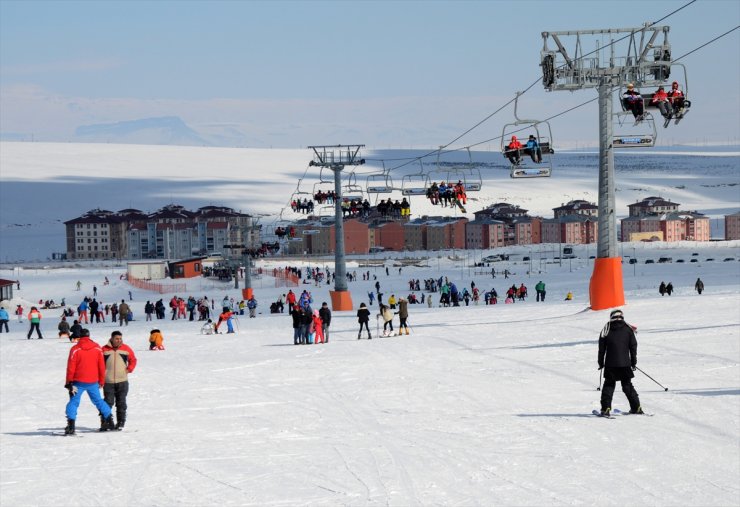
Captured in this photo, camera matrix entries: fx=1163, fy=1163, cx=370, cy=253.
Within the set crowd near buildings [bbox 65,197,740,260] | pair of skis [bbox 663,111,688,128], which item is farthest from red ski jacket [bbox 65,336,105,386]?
crowd near buildings [bbox 65,197,740,260]

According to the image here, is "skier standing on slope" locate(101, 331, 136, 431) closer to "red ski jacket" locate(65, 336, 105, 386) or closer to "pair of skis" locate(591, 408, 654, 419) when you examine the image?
"red ski jacket" locate(65, 336, 105, 386)

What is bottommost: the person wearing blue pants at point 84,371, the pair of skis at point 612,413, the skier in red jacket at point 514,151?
the pair of skis at point 612,413

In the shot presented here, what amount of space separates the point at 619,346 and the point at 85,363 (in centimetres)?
488

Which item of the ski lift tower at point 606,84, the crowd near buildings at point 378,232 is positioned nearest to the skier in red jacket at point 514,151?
the ski lift tower at point 606,84

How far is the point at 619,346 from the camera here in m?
10.4

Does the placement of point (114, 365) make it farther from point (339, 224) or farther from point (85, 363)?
point (339, 224)

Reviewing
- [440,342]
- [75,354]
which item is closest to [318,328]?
[440,342]

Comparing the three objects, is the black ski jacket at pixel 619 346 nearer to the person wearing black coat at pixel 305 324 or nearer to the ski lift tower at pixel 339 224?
the person wearing black coat at pixel 305 324

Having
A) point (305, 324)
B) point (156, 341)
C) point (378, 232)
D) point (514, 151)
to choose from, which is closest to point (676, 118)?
point (514, 151)

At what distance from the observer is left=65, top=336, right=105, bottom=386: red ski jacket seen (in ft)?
35.3

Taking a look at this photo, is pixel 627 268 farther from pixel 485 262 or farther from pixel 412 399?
pixel 412 399

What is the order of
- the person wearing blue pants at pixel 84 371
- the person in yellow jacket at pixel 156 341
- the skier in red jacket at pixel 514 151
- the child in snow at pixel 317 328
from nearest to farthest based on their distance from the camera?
the person wearing blue pants at pixel 84 371 → the skier in red jacket at pixel 514 151 → the child in snow at pixel 317 328 → the person in yellow jacket at pixel 156 341

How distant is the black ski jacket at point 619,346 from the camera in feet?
34.0

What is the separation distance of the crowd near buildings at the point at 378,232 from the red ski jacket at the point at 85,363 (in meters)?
116
